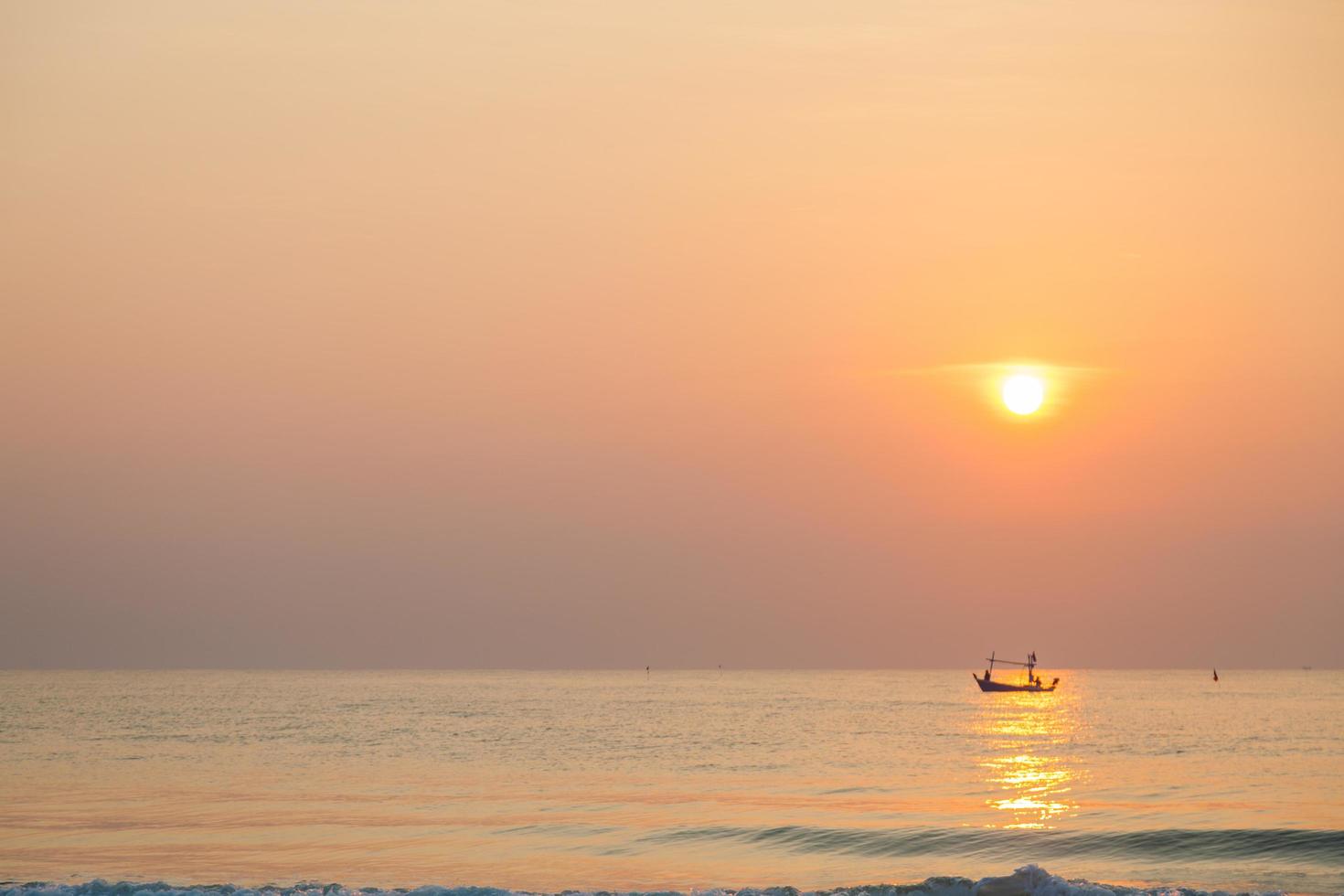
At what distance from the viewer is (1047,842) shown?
3709 cm

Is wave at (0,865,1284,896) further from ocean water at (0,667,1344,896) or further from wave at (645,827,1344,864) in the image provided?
wave at (645,827,1344,864)

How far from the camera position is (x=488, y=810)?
44.4m

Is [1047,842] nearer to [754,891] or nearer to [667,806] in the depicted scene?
[754,891]

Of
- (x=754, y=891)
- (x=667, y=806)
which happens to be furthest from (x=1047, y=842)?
(x=667, y=806)

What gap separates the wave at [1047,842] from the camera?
35.6 metres

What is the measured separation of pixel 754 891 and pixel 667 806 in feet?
58.6

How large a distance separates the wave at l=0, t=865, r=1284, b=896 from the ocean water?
0.31 feet

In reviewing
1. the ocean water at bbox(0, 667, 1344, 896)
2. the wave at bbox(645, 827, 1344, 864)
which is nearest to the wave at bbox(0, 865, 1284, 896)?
Answer: the ocean water at bbox(0, 667, 1344, 896)

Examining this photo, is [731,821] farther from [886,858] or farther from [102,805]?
[102,805]

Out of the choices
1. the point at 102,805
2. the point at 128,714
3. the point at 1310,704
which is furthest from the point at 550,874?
the point at 1310,704

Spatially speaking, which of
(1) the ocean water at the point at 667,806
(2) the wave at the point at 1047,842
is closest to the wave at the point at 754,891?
(1) the ocean water at the point at 667,806

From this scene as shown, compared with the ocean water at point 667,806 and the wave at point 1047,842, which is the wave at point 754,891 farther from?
the wave at point 1047,842

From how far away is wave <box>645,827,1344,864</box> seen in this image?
1403 inches

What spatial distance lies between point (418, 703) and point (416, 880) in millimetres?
109233
